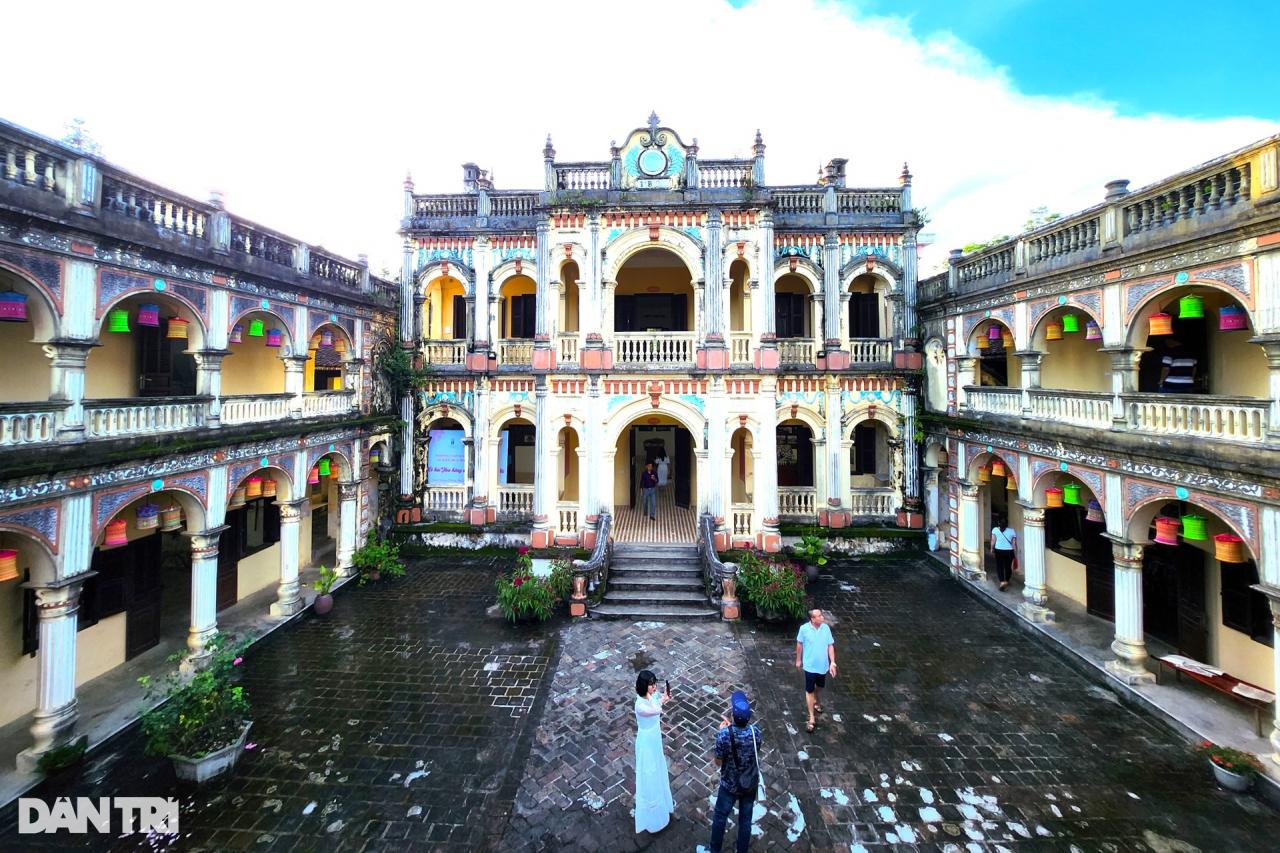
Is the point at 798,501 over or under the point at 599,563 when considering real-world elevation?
over

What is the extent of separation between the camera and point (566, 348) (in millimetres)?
15227

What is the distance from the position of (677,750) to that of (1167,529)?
9122mm

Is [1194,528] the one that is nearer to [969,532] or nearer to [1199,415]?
[1199,415]

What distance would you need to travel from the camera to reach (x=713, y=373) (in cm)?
1441

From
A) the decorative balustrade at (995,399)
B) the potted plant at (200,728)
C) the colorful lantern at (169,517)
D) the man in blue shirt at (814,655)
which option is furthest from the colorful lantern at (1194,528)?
the colorful lantern at (169,517)

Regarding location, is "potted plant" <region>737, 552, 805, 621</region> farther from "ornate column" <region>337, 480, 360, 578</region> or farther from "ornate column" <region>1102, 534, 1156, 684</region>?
"ornate column" <region>337, 480, 360, 578</region>

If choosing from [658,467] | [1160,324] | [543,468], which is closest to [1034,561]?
[1160,324]

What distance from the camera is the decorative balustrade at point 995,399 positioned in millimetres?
12469

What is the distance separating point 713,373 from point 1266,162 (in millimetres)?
10010

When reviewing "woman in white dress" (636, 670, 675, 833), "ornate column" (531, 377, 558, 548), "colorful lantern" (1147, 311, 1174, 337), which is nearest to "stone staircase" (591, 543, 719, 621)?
"ornate column" (531, 377, 558, 548)

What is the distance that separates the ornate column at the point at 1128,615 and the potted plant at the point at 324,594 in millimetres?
16059

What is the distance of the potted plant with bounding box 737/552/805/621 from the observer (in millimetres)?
11688

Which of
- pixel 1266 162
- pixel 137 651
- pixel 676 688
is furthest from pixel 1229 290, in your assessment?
→ pixel 137 651
